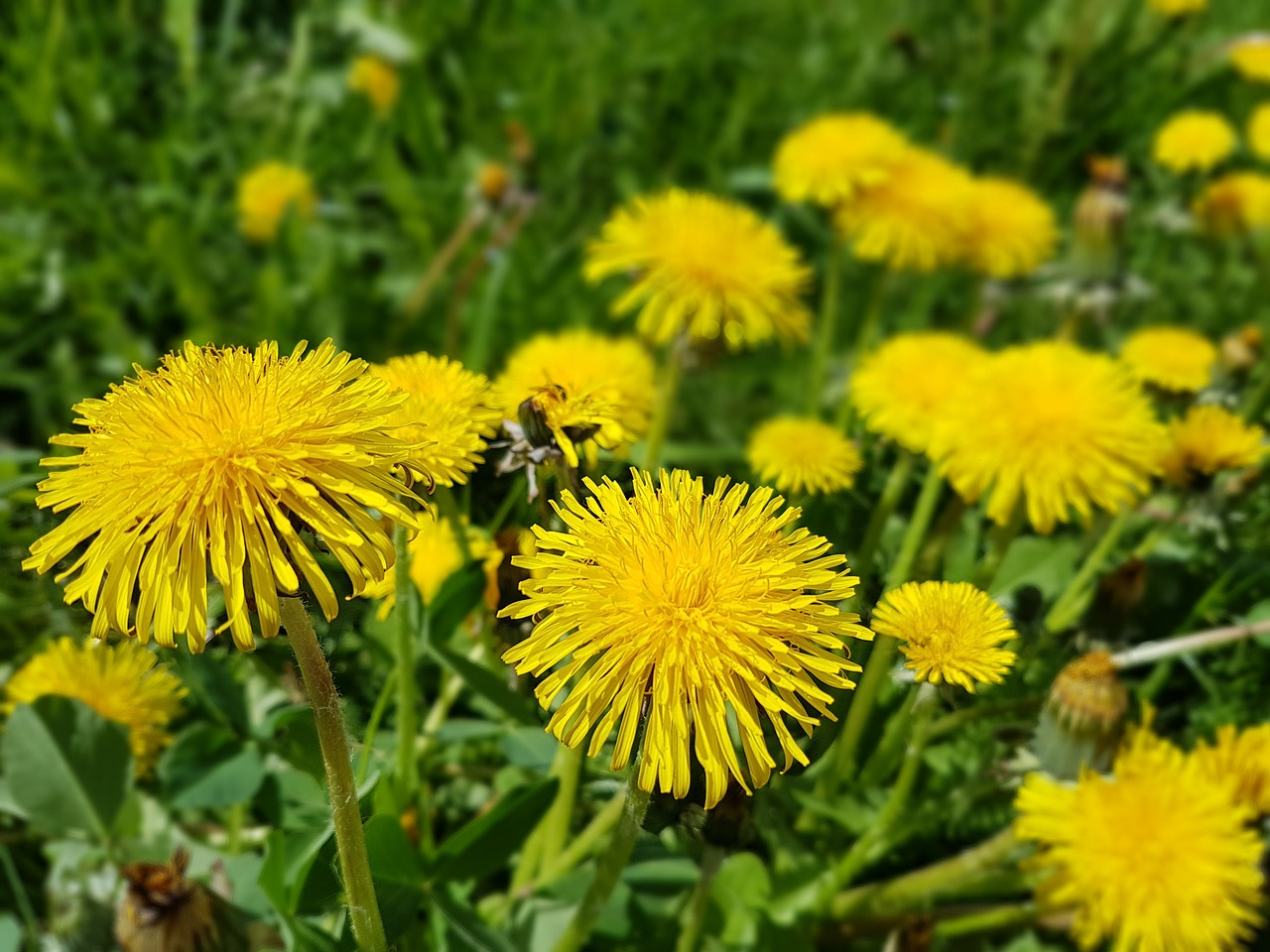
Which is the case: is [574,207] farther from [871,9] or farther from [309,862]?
[309,862]

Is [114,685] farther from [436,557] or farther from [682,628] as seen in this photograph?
[682,628]

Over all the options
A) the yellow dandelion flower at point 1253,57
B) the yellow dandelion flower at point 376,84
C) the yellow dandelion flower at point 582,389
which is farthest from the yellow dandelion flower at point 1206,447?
the yellow dandelion flower at point 376,84

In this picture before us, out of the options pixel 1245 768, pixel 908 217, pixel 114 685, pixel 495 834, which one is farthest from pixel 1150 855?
pixel 908 217

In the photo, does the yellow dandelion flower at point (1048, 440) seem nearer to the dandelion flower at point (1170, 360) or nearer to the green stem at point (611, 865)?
the dandelion flower at point (1170, 360)

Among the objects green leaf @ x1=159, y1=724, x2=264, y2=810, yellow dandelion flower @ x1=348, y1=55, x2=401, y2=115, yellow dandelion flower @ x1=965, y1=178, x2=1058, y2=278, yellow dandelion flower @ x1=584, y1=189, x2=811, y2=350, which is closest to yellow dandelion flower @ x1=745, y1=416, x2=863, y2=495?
yellow dandelion flower @ x1=584, y1=189, x2=811, y2=350

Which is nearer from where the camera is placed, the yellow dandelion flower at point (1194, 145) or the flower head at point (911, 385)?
the flower head at point (911, 385)

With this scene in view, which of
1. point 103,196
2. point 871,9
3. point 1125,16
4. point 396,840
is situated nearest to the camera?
point 396,840

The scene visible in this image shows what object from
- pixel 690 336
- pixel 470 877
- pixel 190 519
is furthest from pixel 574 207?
pixel 190 519
